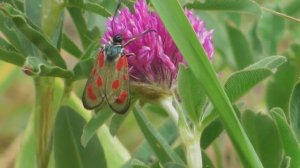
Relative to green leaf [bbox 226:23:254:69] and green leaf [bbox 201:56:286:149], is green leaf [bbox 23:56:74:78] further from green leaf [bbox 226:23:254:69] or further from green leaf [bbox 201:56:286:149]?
green leaf [bbox 226:23:254:69]

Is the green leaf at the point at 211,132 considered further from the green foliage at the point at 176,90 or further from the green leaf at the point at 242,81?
the green leaf at the point at 242,81

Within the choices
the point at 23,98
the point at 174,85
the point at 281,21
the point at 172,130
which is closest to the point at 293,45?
the point at 281,21

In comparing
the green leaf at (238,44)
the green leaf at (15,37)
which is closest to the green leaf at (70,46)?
the green leaf at (15,37)

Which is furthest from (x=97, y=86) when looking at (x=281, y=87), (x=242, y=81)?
(x=281, y=87)

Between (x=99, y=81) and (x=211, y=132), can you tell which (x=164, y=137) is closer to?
(x=211, y=132)

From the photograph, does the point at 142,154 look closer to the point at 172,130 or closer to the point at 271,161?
the point at 172,130
